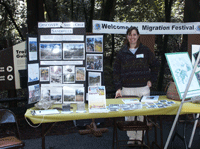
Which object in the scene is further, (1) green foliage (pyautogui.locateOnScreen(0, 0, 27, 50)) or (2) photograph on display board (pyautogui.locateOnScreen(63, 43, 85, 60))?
(1) green foliage (pyautogui.locateOnScreen(0, 0, 27, 50))

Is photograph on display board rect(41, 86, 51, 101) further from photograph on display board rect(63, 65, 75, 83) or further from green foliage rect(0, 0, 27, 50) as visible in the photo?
green foliage rect(0, 0, 27, 50)

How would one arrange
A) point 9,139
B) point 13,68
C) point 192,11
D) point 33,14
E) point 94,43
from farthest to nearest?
1. point 33,14
2. point 192,11
3. point 13,68
4. point 94,43
5. point 9,139

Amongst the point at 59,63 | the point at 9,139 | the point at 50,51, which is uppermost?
the point at 50,51

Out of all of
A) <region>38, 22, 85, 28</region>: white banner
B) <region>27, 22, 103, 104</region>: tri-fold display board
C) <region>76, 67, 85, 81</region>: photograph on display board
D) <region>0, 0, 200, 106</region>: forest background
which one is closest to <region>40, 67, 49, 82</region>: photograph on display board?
<region>27, 22, 103, 104</region>: tri-fold display board

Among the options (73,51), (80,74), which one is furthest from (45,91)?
(73,51)

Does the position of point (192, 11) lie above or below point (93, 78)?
above

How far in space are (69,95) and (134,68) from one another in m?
0.99

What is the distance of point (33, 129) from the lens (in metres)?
4.48

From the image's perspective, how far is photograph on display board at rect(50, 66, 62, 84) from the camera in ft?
10.4

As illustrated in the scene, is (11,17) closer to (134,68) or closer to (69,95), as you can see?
(69,95)

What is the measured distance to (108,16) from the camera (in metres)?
6.84

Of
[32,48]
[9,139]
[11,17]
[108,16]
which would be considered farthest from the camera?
[108,16]

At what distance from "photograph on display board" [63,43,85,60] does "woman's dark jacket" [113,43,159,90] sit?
21.7 inches

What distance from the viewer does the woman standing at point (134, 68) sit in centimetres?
323
